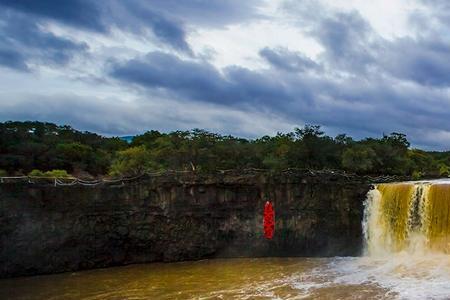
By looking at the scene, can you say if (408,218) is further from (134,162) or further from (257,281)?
(134,162)

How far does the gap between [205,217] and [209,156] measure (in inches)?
568

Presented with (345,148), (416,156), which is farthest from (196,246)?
(416,156)

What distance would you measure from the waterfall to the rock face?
29.7 inches

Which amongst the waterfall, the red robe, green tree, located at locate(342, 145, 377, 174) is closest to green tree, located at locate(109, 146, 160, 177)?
the red robe

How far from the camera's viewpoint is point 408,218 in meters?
23.9

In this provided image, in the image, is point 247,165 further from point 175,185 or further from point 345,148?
point 175,185

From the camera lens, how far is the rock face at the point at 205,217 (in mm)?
24906

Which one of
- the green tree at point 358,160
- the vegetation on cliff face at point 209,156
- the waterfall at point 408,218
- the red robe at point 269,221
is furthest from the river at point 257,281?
the green tree at point 358,160

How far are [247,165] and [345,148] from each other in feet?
27.4

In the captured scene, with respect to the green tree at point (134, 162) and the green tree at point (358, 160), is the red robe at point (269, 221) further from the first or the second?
the green tree at point (358, 160)

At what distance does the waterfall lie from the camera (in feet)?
73.7

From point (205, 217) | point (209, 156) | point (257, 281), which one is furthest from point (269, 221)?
point (209, 156)

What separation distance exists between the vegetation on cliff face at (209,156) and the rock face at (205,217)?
1019 cm

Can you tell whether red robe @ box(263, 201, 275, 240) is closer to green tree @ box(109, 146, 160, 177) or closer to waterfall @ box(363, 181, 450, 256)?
waterfall @ box(363, 181, 450, 256)
